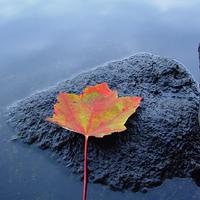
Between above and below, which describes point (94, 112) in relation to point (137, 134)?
above

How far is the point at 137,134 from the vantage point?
6.16ft

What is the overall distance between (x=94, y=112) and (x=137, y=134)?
24cm

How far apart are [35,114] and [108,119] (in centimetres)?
51

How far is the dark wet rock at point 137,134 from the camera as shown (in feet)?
5.89

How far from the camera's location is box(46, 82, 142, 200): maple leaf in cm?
179

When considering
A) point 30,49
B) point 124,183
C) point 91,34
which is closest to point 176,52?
point 91,34

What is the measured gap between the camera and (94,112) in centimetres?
185

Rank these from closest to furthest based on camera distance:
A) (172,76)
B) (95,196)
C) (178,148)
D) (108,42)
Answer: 1. (95,196)
2. (178,148)
3. (172,76)
4. (108,42)

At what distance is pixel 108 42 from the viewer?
350 cm

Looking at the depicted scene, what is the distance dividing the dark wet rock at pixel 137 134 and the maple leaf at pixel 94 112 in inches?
3.8

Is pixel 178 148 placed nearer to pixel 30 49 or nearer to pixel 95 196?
pixel 95 196

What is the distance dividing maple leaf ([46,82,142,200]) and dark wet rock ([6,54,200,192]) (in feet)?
0.32

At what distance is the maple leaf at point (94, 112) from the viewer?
1.79 meters

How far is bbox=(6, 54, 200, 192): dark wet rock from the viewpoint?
179 cm
